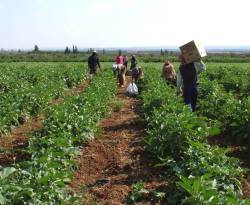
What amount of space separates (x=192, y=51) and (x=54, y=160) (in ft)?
16.1

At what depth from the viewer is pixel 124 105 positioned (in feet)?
50.8

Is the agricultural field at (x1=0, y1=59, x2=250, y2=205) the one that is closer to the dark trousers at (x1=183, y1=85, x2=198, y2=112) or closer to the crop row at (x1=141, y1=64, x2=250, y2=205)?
the crop row at (x1=141, y1=64, x2=250, y2=205)

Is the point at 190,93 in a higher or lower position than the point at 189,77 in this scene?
lower

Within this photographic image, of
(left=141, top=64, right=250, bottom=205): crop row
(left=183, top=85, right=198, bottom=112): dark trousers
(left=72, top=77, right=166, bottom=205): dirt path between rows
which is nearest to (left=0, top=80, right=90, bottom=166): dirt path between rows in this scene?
(left=72, top=77, right=166, bottom=205): dirt path between rows

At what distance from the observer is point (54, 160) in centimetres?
646

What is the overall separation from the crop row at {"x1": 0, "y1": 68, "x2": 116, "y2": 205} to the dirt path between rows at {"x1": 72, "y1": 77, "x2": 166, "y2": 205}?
24 centimetres

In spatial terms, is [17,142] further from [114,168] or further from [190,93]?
[190,93]

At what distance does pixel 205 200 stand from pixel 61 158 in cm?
268

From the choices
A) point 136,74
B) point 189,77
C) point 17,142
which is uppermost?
point 189,77

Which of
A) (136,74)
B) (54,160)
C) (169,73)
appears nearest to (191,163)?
(54,160)

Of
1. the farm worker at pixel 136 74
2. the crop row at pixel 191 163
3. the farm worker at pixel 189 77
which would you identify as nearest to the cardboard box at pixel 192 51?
the farm worker at pixel 189 77

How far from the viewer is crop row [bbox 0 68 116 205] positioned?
4758mm

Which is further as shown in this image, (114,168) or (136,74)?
(136,74)

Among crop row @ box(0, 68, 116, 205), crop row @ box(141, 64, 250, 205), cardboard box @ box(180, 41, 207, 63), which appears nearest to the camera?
crop row @ box(0, 68, 116, 205)
